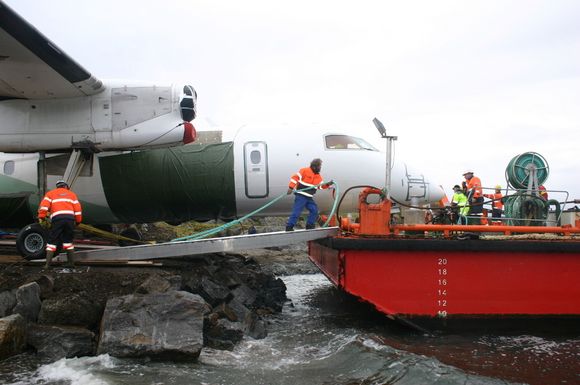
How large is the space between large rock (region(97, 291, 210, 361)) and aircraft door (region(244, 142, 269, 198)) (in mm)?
3253

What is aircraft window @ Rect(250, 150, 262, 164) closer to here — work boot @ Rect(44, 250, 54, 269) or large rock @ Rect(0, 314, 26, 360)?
work boot @ Rect(44, 250, 54, 269)

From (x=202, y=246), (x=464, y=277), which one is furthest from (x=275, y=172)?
(x=464, y=277)

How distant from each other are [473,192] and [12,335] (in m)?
9.43

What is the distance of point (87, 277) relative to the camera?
788 centimetres

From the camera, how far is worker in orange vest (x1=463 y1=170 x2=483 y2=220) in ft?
37.4

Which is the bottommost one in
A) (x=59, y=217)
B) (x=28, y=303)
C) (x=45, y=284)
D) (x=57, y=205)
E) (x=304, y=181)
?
(x=28, y=303)

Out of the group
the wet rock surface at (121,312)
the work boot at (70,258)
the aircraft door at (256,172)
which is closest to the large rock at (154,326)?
the wet rock surface at (121,312)

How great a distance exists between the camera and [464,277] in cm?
797

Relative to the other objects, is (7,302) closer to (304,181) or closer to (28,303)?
(28,303)

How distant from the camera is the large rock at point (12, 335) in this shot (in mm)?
6059

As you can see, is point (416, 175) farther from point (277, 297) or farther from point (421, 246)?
point (277, 297)

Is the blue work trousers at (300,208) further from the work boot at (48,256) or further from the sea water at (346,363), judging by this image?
the work boot at (48,256)

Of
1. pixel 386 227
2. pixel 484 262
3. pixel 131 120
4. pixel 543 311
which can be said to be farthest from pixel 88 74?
pixel 543 311

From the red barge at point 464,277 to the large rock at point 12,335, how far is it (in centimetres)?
472
